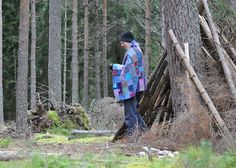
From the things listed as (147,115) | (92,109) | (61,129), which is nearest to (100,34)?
(92,109)

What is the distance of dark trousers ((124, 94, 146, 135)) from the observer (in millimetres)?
9078

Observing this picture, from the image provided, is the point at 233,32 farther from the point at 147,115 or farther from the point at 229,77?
the point at 147,115

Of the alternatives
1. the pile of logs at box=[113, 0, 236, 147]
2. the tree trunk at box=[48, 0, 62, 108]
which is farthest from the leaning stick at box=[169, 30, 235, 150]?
the tree trunk at box=[48, 0, 62, 108]

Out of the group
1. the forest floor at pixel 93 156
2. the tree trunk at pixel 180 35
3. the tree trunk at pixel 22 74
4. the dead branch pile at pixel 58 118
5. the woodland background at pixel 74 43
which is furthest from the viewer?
the dead branch pile at pixel 58 118

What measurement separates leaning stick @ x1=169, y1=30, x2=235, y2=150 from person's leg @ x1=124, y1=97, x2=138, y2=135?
1.22 m

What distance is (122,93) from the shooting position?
30.2 ft

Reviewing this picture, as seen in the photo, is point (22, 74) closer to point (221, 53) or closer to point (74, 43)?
point (221, 53)

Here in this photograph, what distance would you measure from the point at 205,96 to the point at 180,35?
52.4 inches

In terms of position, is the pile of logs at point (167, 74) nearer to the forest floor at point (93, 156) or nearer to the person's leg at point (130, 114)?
the person's leg at point (130, 114)

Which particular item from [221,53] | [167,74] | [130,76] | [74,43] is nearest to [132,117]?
[130,76]

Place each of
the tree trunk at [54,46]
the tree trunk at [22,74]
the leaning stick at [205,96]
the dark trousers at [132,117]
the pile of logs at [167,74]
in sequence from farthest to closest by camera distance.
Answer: the tree trunk at [54,46] → the tree trunk at [22,74] → the dark trousers at [132,117] → the pile of logs at [167,74] → the leaning stick at [205,96]

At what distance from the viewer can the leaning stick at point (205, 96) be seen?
735cm

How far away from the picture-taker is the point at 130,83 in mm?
9148

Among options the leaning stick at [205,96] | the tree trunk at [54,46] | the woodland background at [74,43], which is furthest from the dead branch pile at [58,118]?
the tree trunk at [54,46]
